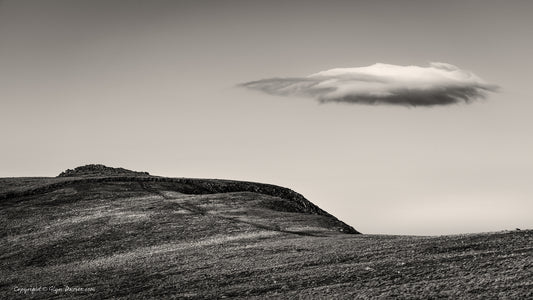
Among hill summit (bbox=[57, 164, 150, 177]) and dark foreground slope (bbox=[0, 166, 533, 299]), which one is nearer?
dark foreground slope (bbox=[0, 166, 533, 299])

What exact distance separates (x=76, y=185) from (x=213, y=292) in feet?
139

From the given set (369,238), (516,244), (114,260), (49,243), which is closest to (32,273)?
(114,260)

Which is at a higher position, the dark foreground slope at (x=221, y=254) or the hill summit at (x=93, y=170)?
the hill summit at (x=93, y=170)

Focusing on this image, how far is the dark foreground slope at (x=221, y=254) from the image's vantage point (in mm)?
23891

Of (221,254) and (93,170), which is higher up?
(93,170)

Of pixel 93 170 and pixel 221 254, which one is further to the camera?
pixel 93 170

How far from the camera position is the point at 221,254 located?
1339 inches

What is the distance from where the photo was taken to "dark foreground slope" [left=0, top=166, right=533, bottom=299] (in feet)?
78.4

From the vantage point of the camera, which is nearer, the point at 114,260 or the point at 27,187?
the point at 114,260

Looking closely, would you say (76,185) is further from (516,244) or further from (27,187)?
(516,244)

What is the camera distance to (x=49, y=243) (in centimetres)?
4359

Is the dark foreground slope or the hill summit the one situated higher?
the hill summit

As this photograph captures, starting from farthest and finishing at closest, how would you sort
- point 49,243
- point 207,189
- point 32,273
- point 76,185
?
point 207,189
point 76,185
point 49,243
point 32,273

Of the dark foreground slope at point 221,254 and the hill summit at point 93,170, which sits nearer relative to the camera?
the dark foreground slope at point 221,254
